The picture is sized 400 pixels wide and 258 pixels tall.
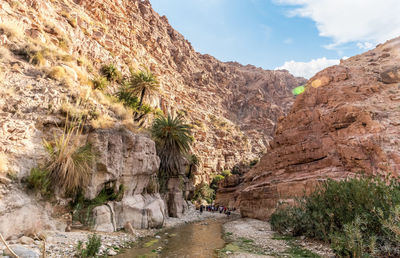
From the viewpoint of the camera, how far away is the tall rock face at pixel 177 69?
92.0 feet

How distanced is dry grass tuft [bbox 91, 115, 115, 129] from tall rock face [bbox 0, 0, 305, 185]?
11.3 m

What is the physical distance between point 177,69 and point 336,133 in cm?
7137

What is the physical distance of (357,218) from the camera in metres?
6.71

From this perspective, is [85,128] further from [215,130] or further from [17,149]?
[215,130]

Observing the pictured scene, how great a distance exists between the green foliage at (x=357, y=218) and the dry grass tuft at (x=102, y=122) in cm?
1257

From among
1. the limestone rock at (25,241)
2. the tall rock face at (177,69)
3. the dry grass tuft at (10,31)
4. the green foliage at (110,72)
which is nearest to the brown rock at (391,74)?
the tall rock face at (177,69)

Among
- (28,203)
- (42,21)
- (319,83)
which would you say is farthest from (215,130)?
(28,203)

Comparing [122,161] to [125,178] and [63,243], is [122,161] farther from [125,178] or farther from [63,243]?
[63,243]

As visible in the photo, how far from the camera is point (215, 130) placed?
68625 millimetres

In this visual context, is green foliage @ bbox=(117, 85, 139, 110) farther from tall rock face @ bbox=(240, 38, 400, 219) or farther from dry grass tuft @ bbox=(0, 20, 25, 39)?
tall rock face @ bbox=(240, 38, 400, 219)

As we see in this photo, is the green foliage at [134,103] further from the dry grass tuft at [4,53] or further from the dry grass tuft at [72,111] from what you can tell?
the dry grass tuft at [4,53]

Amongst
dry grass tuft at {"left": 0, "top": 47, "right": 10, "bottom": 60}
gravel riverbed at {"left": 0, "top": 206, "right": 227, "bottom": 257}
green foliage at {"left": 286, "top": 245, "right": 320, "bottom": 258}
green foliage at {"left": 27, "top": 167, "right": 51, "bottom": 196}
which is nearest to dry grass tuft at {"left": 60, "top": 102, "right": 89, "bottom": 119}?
green foliage at {"left": 27, "top": 167, "right": 51, "bottom": 196}

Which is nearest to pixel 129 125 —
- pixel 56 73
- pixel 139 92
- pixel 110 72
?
pixel 56 73

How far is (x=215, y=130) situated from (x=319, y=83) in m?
45.2
